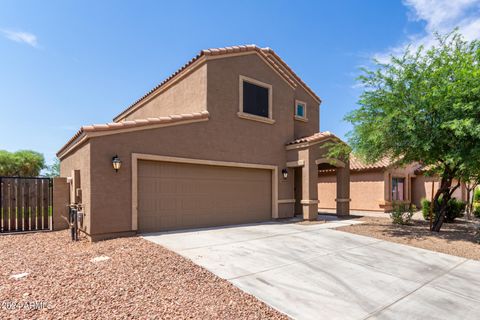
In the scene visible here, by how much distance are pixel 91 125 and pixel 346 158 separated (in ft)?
37.1

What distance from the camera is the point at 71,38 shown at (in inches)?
435

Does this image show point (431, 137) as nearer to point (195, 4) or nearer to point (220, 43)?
point (220, 43)

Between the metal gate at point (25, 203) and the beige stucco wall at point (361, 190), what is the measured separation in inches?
670

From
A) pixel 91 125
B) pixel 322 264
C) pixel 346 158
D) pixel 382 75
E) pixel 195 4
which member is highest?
pixel 195 4

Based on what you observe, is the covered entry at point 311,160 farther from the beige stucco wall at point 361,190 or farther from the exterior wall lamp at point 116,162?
the exterior wall lamp at point 116,162

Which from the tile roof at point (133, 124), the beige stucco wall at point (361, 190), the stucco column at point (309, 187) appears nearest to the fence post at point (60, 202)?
the tile roof at point (133, 124)

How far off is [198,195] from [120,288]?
5.88 metres

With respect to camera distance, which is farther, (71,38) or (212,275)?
(71,38)

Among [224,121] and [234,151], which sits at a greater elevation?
[224,121]

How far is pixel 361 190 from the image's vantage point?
19.4 meters

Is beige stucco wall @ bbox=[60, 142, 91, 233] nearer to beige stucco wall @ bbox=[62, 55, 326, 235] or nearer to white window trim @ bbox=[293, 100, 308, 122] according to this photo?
beige stucco wall @ bbox=[62, 55, 326, 235]

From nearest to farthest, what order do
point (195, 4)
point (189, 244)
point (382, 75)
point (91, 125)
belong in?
point (189, 244) < point (91, 125) < point (382, 75) < point (195, 4)

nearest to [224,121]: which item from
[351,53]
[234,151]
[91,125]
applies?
[234,151]

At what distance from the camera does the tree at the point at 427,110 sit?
8.61m
